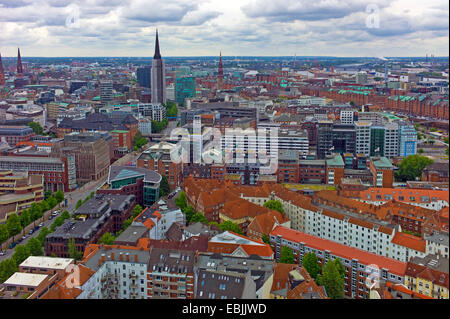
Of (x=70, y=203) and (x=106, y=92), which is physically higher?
(x=106, y=92)

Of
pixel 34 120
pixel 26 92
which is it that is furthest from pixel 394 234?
pixel 26 92

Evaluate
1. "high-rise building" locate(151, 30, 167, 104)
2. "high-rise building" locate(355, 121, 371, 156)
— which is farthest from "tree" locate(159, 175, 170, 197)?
"high-rise building" locate(151, 30, 167, 104)

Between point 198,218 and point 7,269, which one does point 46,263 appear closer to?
point 7,269

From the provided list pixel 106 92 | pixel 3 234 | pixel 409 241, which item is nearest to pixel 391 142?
pixel 409 241

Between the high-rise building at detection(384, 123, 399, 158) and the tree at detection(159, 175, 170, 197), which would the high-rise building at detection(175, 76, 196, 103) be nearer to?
the high-rise building at detection(384, 123, 399, 158)

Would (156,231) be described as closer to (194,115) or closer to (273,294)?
(273,294)
